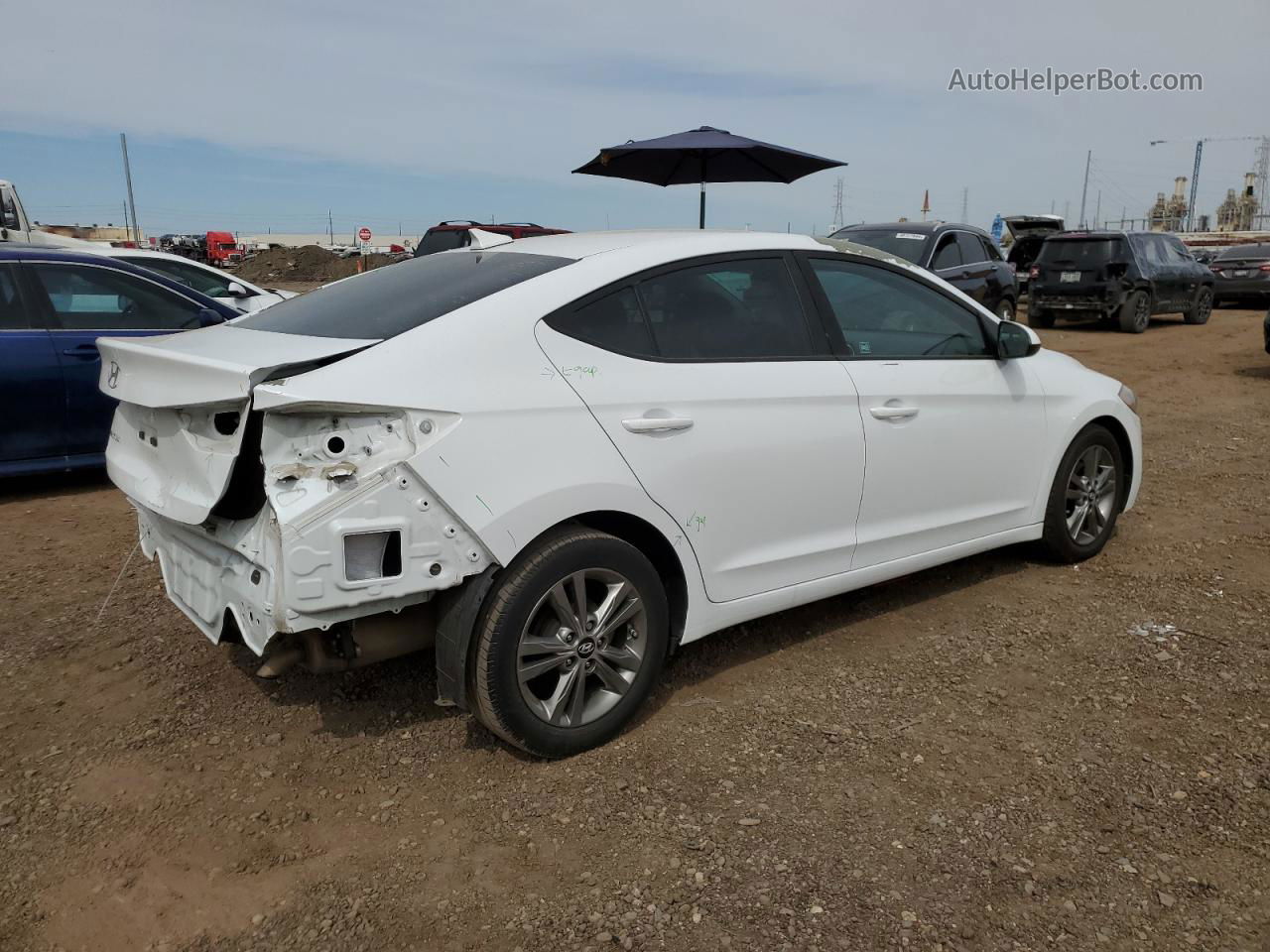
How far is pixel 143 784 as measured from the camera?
2.96 metres

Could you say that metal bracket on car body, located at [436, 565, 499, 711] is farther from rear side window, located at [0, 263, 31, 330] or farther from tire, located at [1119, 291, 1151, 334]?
tire, located at [1119, 291, 1151, 334]

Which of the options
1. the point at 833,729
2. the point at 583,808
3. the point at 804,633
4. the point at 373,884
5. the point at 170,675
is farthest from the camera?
the point at 804,633

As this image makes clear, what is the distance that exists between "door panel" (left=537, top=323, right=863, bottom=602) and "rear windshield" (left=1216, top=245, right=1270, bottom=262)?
20.3 m

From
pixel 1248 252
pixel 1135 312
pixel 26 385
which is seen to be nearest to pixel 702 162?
pixel 26 385

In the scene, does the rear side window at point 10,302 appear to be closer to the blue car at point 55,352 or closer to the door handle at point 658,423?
the blue car at point 55,352

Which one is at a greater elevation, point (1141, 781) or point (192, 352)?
point (192, 352)

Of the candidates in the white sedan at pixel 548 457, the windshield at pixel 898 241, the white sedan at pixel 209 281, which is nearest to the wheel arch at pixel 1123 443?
the white sedan at pixel 548 457

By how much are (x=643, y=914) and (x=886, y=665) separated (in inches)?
66.6

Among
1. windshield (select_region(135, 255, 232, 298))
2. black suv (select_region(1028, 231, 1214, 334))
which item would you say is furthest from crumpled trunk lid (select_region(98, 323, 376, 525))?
black suv (select_region(1028, 231, 1214, 334))

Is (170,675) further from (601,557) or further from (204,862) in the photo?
(601,557)

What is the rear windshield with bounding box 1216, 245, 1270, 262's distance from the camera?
19.7 meters

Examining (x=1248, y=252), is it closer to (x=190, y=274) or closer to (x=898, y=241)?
(x=898, y=241)

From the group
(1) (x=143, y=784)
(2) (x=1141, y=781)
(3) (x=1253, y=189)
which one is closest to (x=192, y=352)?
(1) (x=143, y=784)

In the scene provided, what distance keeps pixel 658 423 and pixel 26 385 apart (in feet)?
15.2
